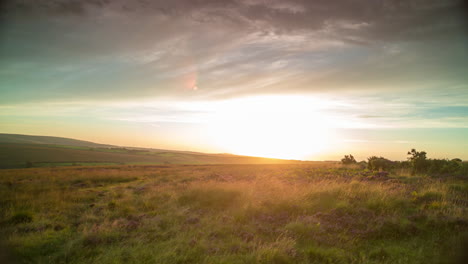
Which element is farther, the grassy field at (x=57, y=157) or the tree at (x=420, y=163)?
the grassy field at (x=57, y=157)

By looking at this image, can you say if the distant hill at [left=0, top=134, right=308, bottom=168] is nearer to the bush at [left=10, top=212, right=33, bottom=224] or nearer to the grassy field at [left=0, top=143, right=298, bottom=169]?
the grassy field at [left=0, top=143, right=298, bottom=169]

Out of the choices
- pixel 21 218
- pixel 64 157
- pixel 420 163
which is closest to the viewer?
pixel 21 218

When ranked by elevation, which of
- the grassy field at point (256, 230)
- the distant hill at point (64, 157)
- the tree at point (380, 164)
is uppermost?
the tree at point (380, 164)

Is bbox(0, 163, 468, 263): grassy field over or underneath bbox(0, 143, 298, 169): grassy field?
over

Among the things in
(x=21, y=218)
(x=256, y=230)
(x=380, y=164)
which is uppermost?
(x=380, y=164)

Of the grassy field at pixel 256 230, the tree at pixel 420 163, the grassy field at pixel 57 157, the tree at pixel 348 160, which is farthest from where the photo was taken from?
the grassy field at pixel 57 157

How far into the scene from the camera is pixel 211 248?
705 centimetres

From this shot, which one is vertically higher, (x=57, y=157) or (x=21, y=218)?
(x=21, y=218)

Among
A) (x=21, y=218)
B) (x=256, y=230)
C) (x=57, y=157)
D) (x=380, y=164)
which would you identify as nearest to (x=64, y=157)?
(x=57, y=157)

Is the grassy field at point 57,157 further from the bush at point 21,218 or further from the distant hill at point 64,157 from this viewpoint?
the bush at point 21,218

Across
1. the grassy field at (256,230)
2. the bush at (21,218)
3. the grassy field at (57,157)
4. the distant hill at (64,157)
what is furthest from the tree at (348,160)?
the grassy field at (57,157)

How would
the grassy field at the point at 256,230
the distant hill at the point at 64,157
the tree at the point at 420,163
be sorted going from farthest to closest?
the distant hill at the point at 64,157 → the tree at the point at 420,163 → the grassy field at the point at 256,230

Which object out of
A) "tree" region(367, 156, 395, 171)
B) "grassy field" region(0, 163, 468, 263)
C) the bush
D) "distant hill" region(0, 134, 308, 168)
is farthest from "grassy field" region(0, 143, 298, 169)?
"tree" region(367, 156, 395, 171)

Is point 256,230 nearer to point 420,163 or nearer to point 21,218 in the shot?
point 21,218
